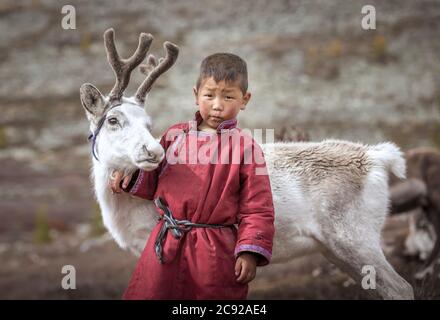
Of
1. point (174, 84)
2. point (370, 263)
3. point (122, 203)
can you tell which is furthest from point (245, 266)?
point (174, 84)

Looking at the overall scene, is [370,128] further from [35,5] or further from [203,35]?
[35,5]

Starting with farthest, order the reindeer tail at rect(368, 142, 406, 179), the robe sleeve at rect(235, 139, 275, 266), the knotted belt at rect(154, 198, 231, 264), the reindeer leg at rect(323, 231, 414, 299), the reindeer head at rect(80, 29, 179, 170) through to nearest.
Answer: the reindeer tail at rect(368, 142, 406, 179), the reindeer leg at rect(323, 231, 414, 299), the reindeer head at rect(80, 29, 179, 170), the knotted belt at rect(154, 198, 231, 264), the robe sleeve at rect(235, 139, 275, 266)

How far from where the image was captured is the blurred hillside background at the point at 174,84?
16.1m

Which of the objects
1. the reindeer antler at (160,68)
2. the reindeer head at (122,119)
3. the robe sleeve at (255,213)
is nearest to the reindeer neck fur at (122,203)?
the reindeer head at (122,119)

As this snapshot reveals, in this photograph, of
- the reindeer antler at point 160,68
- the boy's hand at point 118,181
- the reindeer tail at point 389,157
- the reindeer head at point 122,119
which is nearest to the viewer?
the reindeer head at point 122,119

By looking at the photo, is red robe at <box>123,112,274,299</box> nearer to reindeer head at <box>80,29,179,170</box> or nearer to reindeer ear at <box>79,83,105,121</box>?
reindeer head at <box>80,29,179,170</box>

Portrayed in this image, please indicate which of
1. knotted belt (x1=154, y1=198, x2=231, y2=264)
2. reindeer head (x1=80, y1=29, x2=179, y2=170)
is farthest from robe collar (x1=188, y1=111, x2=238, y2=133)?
knotted belt (x1=154, y1=198, x2=231, y2=264)

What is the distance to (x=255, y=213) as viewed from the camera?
302cm

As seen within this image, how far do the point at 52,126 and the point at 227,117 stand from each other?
2199cm

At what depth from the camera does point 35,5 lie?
102 feet

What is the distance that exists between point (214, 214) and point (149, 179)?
22.4 inches

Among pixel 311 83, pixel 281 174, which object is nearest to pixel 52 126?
pixel 311 83

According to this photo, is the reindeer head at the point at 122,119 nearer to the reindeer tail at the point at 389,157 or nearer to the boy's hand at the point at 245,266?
the boy's hand at the point at 245,266

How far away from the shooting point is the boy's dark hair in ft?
10.3
